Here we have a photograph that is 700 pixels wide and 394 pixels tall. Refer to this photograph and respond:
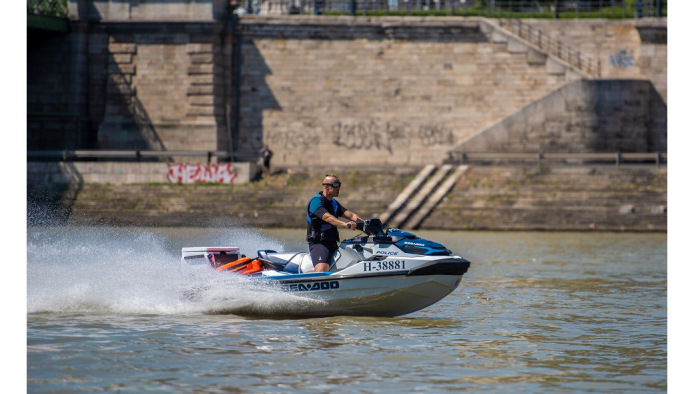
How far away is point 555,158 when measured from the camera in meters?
42.6

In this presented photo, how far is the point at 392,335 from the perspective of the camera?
14.6 metres

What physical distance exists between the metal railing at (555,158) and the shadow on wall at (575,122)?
32 centimetres

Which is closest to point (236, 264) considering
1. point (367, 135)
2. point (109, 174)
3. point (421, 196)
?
point (421, 196)

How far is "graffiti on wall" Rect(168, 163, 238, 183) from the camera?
136 ft

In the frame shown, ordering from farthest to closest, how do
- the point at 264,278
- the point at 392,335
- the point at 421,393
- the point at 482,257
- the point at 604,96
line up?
the point at 604,96
the point at 482,257
the point at 264,278
the point at 392,335
the point at 421,393

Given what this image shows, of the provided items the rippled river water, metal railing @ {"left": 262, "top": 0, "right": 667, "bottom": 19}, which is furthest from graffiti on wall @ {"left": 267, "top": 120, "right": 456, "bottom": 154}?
the rippled river water

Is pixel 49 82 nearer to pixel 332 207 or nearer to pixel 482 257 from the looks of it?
pixel 482 257

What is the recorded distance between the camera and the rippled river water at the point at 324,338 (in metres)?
11.7

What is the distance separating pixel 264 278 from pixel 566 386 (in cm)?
526

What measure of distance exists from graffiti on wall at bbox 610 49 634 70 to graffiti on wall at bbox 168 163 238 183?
15.5 metres

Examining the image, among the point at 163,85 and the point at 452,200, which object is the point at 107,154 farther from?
the point at 452,200

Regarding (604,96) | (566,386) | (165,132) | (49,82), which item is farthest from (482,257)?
(49,82)

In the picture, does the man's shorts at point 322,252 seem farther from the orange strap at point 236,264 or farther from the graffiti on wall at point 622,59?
the graffiti on wall at point 622,59

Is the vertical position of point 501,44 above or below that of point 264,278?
above
